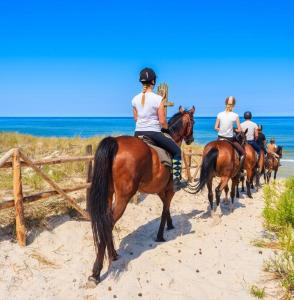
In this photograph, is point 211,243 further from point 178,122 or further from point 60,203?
point 60,203

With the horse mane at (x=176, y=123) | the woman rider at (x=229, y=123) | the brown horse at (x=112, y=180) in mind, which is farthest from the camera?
the woman rider at (x=229, y=123)

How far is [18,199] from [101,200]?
63.9 inches

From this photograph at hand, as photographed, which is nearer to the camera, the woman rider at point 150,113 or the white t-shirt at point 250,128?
the woman rider at point 150,113

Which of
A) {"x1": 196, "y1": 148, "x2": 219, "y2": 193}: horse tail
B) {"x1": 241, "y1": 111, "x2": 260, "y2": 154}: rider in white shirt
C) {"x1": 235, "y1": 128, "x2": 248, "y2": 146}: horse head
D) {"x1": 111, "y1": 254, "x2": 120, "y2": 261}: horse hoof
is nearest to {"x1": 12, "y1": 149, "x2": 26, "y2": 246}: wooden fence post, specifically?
{"x1": 111, "y1": 254, "x2": 120, "y2": 261}: horse hoof

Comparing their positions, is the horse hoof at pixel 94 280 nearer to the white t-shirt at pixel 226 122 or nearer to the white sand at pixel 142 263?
the white sand at pixel 142 263

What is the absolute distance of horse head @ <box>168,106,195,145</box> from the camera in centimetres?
742

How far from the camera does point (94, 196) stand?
207 inches

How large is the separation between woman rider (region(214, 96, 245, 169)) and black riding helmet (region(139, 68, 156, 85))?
140 inches

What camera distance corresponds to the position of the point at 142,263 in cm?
579

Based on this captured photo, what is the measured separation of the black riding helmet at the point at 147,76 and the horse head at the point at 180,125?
159 centimetres

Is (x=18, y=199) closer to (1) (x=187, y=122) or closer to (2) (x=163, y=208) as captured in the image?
(2) (x=163, y=208)

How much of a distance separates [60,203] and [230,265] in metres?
3.61

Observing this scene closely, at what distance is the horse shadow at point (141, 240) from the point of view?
18.6 ft

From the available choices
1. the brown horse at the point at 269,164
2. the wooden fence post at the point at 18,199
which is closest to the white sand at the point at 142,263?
the wooden fence post at the point at 18,199
